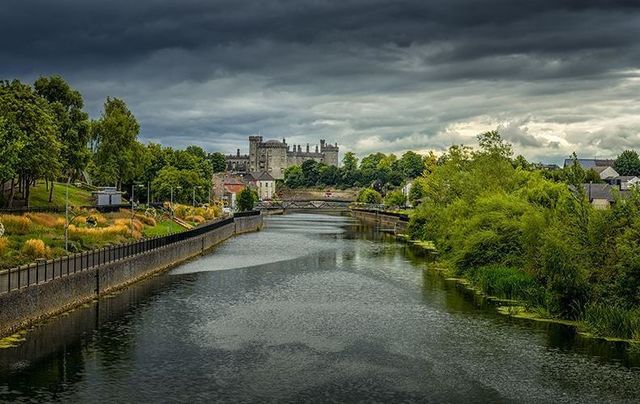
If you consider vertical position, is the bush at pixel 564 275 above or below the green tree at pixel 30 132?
below

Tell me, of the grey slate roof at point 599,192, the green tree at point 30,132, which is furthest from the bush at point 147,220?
the grey slate roof at point 599,192

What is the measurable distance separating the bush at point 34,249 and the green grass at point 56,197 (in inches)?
1488

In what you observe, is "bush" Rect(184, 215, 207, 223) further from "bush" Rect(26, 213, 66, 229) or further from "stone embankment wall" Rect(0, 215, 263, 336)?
"bush" Rect(26, 213, 66, 229)

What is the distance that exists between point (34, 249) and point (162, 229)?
150ft

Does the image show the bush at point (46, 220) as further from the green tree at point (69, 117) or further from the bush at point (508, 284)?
the bush at point (508, 284)

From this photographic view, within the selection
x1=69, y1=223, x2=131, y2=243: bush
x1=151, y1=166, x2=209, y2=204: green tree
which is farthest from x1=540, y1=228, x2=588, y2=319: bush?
x1=151, y1=166, x2=209, y2=204: green tree

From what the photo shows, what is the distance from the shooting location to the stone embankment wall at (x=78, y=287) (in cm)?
3866

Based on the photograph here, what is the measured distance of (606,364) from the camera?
36.7 metres

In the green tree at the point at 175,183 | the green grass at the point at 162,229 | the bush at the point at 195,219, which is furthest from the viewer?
the green tree at the point at 175,183

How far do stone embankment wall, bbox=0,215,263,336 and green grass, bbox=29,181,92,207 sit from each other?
2375 centimetres

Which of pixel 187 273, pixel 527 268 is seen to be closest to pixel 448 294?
pixel 527 268

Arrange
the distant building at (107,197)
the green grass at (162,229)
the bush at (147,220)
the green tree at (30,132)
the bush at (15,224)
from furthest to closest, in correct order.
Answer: the bush at (147,220) < the distant building at (107,197) < the green grass at (162,229) < the green tree at (30,132) < the bush at (15,224)

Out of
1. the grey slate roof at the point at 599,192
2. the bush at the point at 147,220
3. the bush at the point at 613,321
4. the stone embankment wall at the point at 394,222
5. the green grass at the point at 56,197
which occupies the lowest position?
the stone embankment wall at the point at 394,222

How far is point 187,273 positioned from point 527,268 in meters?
33.2
